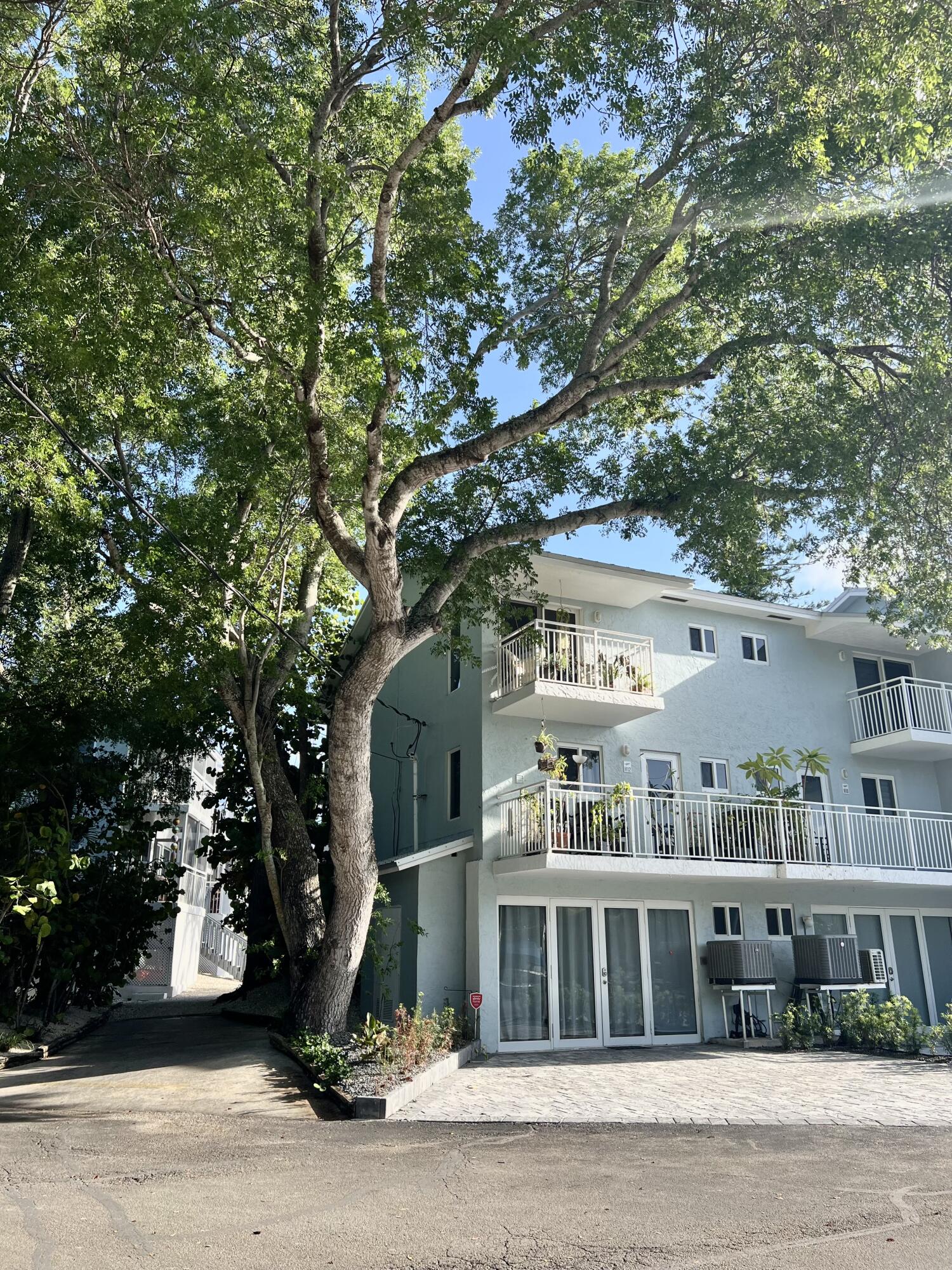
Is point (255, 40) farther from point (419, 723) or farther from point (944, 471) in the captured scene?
point (419, 723)

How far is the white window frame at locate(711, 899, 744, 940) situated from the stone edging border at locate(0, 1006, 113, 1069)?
36.4 feet

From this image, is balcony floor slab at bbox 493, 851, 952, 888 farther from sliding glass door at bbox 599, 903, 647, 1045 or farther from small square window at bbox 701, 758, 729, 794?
small square window at bbox 701, 758, 729, 794

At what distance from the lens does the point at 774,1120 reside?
9.20 metres

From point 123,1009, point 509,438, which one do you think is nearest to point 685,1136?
point 509,438

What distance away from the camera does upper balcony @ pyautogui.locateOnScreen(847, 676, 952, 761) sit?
1900 centimetres

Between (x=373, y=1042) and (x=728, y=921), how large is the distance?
27.6 feet

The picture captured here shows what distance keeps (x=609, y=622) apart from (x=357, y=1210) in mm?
13195

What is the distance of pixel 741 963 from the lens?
15.7 m

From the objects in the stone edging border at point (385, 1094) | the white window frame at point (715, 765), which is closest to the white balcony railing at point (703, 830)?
the white window frame at point (715, 765)

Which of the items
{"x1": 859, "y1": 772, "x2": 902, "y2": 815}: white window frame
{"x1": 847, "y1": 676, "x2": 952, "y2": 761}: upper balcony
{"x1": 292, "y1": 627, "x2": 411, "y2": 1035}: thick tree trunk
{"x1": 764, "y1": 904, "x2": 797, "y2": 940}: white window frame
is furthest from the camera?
{"x1": 859, "y1": 772, "x2": 902, "y2": 815}: white window frame

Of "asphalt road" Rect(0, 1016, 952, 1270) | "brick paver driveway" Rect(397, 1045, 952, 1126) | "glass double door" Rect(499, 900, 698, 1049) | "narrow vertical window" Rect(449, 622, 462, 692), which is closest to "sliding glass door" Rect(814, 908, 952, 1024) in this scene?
"glass double door" Rect(499, 900, 698, 1049)

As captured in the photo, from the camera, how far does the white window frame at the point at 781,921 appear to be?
1747 centimetres

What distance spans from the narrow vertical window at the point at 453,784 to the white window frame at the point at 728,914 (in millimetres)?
5083

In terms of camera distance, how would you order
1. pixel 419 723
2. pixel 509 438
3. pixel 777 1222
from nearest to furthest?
pixel 777 1222 → pixel 509 438 → pixel 419 723
